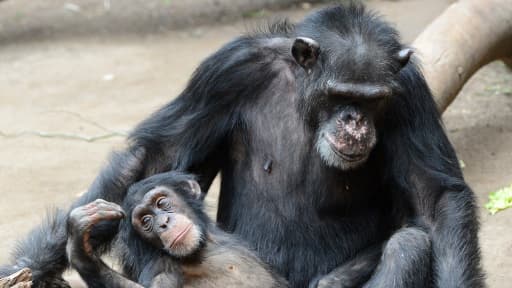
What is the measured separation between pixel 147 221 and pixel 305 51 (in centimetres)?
152

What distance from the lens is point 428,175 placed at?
250 inches

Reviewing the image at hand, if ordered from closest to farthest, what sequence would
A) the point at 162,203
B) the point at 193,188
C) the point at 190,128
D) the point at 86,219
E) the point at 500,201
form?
the point at 86,219
the point at 162,203
the point at 193,188
the point at 190,128
the point at 500,201

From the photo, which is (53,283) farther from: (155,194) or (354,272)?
(354,272)

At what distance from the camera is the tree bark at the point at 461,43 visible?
29.7 feet

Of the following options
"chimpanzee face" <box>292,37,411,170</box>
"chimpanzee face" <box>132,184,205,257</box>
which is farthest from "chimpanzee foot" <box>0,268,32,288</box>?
"chimpanzee face" <box>292,37,411,170</box>

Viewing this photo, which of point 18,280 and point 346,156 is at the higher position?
point 346,156

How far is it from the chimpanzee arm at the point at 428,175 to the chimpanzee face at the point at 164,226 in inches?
54.9

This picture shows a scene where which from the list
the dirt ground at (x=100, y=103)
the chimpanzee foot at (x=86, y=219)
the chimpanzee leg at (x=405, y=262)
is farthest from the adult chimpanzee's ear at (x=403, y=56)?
the dirt ground at (x=100, y=103)

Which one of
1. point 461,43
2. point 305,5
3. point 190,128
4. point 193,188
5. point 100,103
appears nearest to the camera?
point 193,188

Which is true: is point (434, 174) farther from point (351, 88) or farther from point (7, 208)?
point (7, 208)

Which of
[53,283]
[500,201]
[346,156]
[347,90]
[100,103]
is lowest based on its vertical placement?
[100,103]

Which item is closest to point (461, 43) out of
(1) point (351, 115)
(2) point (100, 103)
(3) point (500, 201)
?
(3) point (500, 201)

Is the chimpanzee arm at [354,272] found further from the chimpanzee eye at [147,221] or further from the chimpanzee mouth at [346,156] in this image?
the chimpanzee eye at [147,221]

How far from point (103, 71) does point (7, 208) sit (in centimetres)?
467
